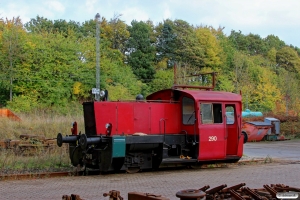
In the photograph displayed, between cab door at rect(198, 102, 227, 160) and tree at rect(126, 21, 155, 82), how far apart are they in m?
38.0

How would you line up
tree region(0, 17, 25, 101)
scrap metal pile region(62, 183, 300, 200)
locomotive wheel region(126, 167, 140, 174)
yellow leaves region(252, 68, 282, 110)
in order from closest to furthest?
scrap metal pile region(62, 183, 300, 200) < locomotive wheel region(126, 167, 140, 174) < tree region(0, 17, 25, 101) < yellow leaves region(252, 68, 282, 110)

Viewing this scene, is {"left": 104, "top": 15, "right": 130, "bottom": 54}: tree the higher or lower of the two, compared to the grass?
higher

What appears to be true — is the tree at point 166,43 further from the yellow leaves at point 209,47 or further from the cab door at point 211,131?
the cab door at point 211,131

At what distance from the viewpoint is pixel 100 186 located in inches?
392

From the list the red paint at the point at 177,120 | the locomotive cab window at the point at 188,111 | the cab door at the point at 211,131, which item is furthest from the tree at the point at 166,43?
the cab door at the point at 211,131

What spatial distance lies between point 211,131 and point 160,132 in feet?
5.78

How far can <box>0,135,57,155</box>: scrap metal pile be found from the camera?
14758mm

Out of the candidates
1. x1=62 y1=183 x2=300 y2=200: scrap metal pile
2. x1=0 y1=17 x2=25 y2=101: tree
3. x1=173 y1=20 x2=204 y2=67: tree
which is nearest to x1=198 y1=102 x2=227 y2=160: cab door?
x1=62 y1=183 x2=300 y2=200: scrap metal pile

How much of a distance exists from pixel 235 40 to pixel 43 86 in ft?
164

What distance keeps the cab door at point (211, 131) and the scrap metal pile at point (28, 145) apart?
600 centimetres

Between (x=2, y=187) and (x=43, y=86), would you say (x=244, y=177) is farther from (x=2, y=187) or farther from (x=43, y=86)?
(x=43, y=86)

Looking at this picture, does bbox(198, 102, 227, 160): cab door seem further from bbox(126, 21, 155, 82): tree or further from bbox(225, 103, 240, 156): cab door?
bbox(126, 21, 155, 82): tree

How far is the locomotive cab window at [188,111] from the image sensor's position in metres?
13.4

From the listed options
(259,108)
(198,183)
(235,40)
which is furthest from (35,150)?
(235,40)
